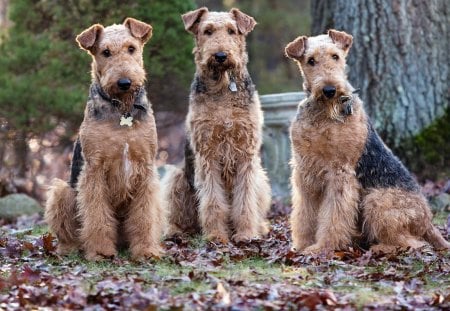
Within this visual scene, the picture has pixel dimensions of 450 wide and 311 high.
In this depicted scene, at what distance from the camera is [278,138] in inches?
420

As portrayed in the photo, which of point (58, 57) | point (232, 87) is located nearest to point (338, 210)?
point (232, 87)

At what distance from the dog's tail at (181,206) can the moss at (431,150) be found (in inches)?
124

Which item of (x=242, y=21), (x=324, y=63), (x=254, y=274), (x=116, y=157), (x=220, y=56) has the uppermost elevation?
(x=242, y=21)

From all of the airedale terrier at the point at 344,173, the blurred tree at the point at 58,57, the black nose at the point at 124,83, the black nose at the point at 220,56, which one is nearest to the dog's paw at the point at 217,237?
the airedale terrier at the point at 344,173

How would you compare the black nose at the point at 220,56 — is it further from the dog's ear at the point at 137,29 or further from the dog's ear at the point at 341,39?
the dog's ear at the point at 341,39

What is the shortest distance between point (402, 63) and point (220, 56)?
11.7 feet

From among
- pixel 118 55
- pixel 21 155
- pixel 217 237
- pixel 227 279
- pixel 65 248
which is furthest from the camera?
pixel 21 155

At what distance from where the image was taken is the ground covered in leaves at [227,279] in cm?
459

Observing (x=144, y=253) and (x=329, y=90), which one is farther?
(x=144, y=253)

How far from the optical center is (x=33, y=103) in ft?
34.7

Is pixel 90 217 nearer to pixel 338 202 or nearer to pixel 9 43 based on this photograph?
pixel 338 202

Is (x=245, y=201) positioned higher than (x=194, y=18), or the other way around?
(x=194, y=18)

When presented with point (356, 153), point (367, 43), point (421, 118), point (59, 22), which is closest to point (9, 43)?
point (59, 22)

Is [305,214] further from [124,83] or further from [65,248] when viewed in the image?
[65,248]
